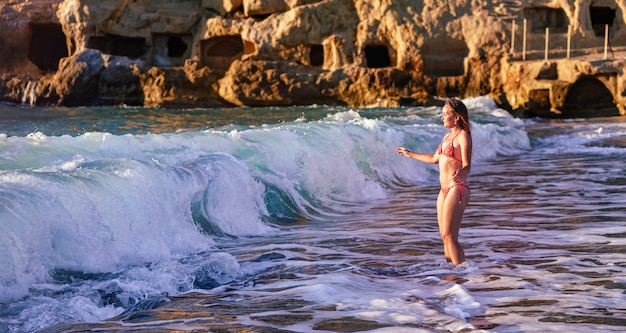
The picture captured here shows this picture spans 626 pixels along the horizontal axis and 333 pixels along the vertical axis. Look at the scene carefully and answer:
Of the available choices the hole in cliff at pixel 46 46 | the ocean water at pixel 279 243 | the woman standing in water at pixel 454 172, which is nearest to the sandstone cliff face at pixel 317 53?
the hole in cliff at pixel 46 46

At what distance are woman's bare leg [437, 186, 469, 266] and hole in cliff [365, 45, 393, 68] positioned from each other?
26.8 meters

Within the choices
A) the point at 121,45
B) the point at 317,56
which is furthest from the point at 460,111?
the point at 121,45

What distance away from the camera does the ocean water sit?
5094 millimetres

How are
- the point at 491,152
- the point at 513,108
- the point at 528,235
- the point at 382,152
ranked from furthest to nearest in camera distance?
the point at 513,108 < the point at 491,152 < the point at 382,152 < the point at 528,235

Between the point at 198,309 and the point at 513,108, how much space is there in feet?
78.8

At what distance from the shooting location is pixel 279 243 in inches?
305

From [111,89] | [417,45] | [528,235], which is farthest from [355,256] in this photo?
[111,89]

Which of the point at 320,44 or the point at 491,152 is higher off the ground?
the point at 320,44

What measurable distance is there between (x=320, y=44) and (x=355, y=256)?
83.0ft

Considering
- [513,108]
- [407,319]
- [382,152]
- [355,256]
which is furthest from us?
[513,108]

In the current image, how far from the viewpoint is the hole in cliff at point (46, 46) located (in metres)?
36.9

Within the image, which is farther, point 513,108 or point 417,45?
point 417,45

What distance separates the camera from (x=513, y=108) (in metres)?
28.1

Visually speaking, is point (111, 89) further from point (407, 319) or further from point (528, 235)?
point (407, 319)
